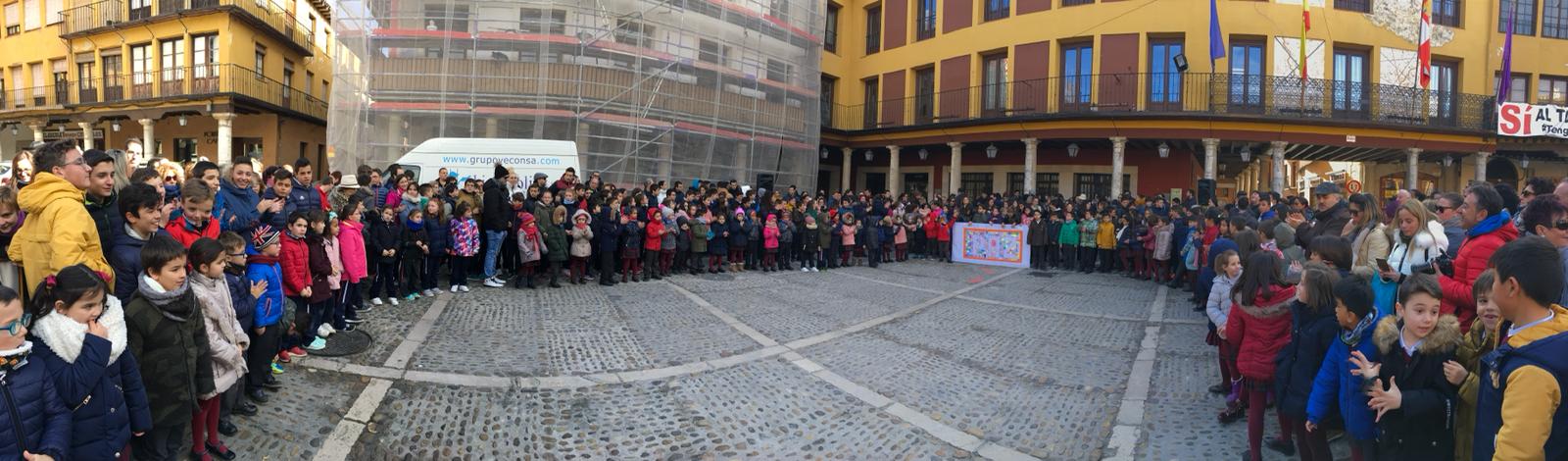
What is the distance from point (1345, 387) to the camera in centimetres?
339

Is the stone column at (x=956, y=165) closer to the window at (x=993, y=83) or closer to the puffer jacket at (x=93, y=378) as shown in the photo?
the window at (x=993, y=83)

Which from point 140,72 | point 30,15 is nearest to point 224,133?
point 140,72

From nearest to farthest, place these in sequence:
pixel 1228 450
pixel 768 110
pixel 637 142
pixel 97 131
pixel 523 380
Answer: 1. pixel 1228 450
2. pixel 523 380
3. pixel 637 142
4. pixel 768 110
5. pixel 97 131

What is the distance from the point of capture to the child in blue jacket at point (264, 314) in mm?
4703

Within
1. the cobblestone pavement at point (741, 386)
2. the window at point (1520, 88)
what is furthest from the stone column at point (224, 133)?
the window at point (1520, 88)

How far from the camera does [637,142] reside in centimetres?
1526

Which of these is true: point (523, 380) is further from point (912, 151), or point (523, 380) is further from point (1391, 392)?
point (912, 151)

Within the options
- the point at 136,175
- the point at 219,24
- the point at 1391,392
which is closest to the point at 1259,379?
the point at 1391,392

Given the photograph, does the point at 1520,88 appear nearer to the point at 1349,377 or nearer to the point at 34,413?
the point at 1349,377

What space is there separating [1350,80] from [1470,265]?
1975 cm

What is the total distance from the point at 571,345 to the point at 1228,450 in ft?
17.5

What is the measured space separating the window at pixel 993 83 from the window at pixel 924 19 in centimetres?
248

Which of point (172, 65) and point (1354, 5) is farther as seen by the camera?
point (172, 65)

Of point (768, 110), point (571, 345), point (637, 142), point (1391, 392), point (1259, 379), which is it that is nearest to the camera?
point (1391, 392)
